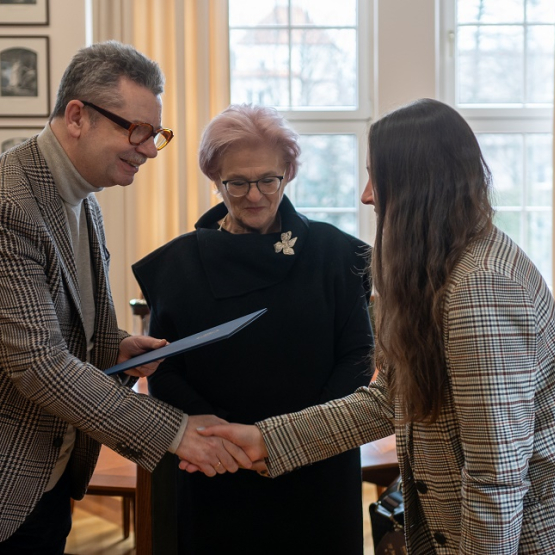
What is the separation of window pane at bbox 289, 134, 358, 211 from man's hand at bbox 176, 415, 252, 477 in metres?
3.08

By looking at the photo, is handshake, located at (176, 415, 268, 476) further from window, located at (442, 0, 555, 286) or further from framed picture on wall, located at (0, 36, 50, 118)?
window, located at (442, 0, 555, 286)

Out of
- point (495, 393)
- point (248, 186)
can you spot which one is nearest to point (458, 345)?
point (495, 393)

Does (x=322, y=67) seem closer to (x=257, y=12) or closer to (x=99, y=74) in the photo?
(x=257, y=12)

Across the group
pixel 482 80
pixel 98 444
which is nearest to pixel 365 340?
pixel 98 444

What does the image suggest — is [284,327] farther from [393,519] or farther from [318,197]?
[318,197]

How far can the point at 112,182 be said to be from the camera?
1651 mm

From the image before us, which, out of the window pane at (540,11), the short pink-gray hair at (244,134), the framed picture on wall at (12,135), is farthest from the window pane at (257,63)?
the short pink-gray hair at (244,134)

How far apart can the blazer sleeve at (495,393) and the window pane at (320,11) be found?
12.2ft

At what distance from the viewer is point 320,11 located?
454 centimetres

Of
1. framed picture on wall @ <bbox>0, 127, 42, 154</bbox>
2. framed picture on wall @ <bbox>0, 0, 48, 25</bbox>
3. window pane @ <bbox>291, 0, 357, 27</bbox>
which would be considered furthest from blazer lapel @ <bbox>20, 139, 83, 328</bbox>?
window pane @ <bbox>291, 0, 357, 27</bbox>

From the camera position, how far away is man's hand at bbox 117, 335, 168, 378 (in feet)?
5.71

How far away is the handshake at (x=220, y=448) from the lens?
5.39 ft

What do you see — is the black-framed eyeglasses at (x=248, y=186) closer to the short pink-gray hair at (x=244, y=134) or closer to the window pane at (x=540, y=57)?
the short pink-gray hair at (x=244, y=134)

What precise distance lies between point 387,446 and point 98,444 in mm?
1391
